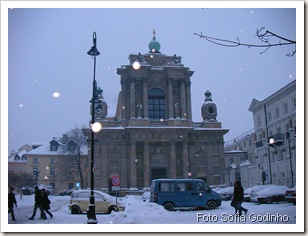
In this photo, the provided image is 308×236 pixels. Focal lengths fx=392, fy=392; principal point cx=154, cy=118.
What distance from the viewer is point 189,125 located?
44.9m

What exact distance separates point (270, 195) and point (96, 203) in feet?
36.0

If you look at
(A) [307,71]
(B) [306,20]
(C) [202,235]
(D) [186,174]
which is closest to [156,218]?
(C) [202,235]

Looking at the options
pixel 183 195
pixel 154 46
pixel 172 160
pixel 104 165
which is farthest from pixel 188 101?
pixel 183 195

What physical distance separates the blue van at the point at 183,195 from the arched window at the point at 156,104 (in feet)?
76.8

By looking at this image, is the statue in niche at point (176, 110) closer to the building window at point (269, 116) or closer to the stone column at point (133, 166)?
the stone column at point (133, 166)

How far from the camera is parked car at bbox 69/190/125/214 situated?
21.0m

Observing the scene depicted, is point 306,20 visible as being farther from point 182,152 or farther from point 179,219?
point 182,152

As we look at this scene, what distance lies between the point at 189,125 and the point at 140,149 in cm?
626

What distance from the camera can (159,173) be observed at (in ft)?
144

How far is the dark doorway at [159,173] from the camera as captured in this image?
43.8m

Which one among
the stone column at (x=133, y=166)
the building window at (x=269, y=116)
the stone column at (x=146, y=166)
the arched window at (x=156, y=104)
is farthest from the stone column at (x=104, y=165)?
the building window at (x=269, y=116)

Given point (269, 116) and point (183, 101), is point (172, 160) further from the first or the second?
point (269, 116)

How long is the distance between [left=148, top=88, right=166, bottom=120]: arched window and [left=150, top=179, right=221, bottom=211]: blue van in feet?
76.8

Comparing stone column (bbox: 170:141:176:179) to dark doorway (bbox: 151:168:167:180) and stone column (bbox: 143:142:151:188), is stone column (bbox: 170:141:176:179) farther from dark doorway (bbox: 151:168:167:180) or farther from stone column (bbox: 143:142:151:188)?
stone column (bbox: 143:142:151:188)
